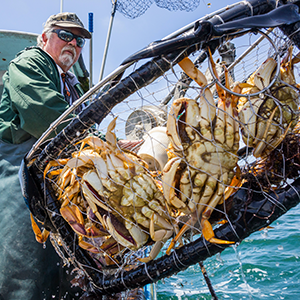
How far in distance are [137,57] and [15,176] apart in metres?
1.59

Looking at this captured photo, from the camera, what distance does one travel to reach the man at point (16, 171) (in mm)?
1970

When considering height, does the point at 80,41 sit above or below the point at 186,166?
above

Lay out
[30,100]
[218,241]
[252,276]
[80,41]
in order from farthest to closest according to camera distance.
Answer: [252,276], [80,41], [30,100], [218,241]

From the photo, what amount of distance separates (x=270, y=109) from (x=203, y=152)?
1.51 feet

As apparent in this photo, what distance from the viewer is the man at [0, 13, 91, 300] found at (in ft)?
6.46

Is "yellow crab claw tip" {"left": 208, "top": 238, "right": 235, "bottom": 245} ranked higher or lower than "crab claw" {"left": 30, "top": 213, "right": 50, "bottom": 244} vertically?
higher

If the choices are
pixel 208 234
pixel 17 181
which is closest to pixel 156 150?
pixel 208 234

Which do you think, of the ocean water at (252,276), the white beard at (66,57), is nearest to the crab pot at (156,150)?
the ocean water at (252,276)

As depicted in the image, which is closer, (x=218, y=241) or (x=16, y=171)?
(x=218, y=241)

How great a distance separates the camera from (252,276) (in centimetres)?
341

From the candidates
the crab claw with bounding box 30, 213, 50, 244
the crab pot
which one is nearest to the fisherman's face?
the crab pot

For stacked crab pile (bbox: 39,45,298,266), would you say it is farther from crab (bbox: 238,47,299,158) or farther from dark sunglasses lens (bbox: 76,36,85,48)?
dark sunglasses lens (bbox: 76,36,85,48)

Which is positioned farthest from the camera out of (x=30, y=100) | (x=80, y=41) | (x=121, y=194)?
(x=80, y=41)

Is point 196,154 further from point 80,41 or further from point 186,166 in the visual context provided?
point 80,41
